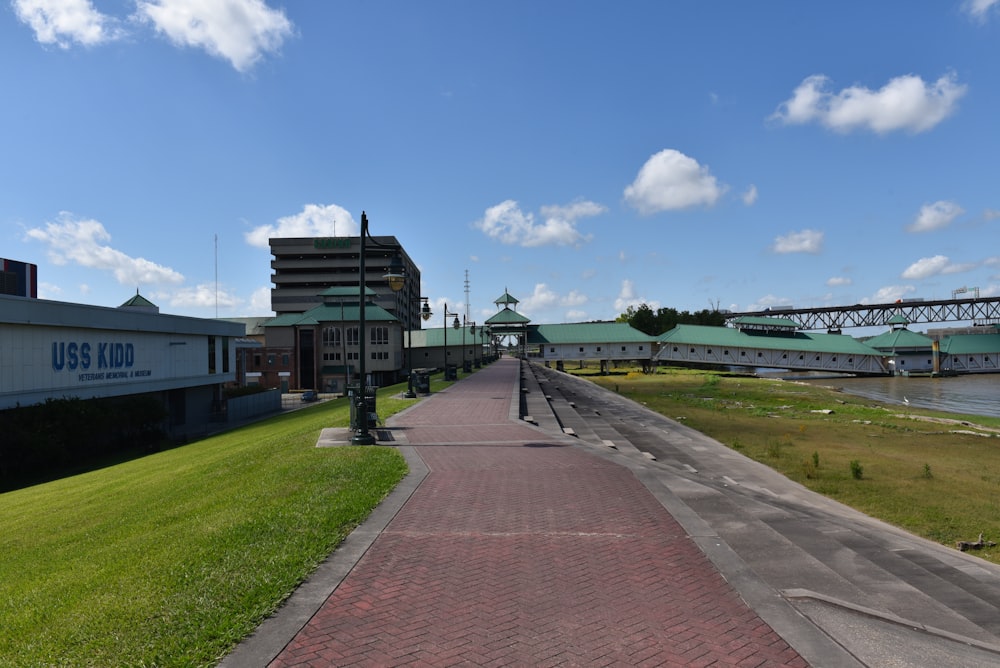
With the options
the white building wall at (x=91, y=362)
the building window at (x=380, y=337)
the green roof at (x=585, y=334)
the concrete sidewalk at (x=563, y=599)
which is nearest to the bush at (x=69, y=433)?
the white building wall at (x=91, y=362)

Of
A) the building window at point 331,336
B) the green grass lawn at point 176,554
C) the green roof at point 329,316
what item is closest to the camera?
the green grass lawn at point 176,554

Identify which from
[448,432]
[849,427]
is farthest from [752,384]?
[448,432]

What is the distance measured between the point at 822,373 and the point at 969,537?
315 feet

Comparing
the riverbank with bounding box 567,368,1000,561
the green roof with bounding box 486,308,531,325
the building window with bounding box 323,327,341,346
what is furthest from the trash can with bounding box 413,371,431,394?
the green roof with bounding box 486,308,531,325

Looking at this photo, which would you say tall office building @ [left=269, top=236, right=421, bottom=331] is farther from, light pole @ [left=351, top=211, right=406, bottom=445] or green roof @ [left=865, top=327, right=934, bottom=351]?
light pole @ [left=351, top=211, right=406, bottom=445]

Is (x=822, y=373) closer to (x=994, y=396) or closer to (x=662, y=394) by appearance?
(x=994, y=396)

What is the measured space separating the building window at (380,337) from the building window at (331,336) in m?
4.18

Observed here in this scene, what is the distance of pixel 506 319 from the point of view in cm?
9431

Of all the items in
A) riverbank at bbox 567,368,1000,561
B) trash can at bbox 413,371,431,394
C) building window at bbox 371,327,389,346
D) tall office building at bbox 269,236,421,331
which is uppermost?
tall office building at bbox 269,236,421,331

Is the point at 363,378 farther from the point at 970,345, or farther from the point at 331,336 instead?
the point at 970,345

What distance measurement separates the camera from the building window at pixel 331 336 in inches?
2783

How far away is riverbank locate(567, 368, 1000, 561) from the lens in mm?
13844

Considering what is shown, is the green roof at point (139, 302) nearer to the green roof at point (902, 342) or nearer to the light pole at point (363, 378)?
the light pole at point (363, 378)

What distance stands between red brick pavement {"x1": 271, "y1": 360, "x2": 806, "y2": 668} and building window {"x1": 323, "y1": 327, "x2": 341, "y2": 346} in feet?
206
